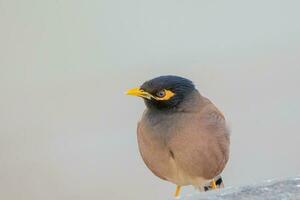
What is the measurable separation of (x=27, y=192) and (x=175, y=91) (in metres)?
1.91

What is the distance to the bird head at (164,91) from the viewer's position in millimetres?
4762

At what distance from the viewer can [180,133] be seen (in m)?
4.81

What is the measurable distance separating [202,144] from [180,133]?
12 cm

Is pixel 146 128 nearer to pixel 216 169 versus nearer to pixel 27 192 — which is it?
pixel 216 169

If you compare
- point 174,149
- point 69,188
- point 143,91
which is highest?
point 143,91

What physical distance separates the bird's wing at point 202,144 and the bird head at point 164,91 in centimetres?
10

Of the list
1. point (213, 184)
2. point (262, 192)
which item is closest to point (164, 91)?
point (213, 184)

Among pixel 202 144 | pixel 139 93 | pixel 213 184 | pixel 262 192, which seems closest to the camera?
pixel 262 192

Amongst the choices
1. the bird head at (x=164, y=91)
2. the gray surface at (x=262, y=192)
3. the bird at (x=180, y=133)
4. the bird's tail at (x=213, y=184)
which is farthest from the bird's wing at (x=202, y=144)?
the gray surface at (x=262, y=192)

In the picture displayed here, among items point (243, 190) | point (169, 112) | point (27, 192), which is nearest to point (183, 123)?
point (169, 112)

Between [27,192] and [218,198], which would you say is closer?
[218,198]

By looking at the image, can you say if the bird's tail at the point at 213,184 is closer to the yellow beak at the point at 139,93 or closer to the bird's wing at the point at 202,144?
the bird's wing at the point at 202,144

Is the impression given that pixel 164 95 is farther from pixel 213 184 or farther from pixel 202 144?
pixel 213 184

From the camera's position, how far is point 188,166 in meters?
4.82
